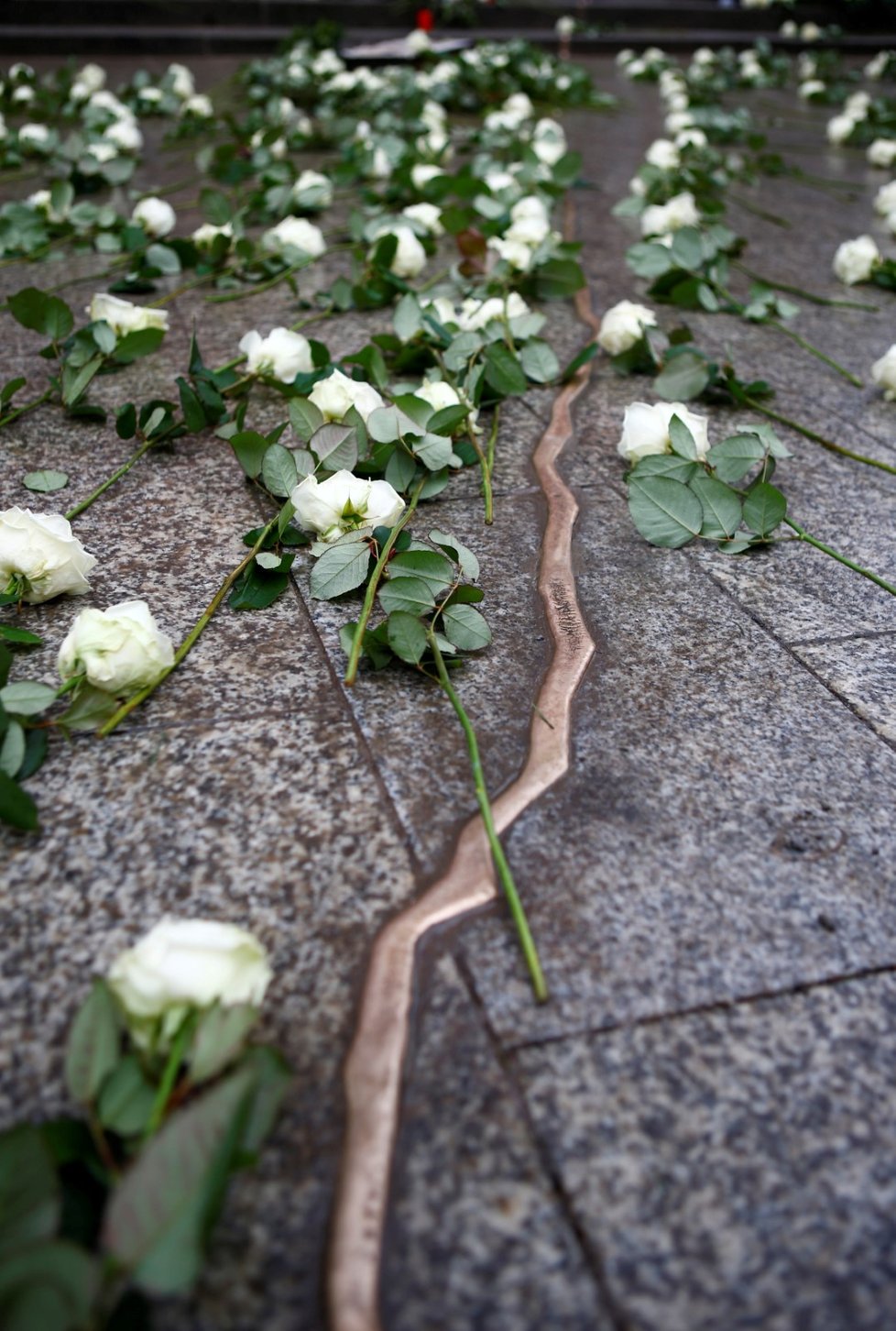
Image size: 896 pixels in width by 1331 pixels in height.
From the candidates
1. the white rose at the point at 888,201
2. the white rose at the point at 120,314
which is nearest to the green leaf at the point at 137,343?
the white rose at the point at 120,314

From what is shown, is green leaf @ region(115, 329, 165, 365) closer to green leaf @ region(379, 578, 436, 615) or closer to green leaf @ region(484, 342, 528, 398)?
green leaf @ region(484, 342, 528, 398)

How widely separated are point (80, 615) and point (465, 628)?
41 centimetres

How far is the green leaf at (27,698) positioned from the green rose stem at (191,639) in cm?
8

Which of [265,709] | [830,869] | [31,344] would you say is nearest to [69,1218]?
[265,709]

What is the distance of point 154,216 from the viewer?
2.71 meters

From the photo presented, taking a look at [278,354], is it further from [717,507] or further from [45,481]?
[717,507]

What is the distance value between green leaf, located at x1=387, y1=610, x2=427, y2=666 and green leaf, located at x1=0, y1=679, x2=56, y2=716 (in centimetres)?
35

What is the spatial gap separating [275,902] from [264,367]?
3.70 ft

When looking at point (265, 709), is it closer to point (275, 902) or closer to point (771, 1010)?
point (275, 902)

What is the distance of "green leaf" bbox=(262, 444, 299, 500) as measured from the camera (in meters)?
1.50

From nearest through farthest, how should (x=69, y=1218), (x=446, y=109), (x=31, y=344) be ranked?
1. (x=69, y=1218)
2. (x=31, y=344)
3. (x=446, y=109)

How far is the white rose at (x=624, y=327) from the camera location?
2.07 m

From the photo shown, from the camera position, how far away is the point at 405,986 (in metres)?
0.88

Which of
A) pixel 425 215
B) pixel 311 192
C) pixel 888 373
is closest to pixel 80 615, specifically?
pixel 888 373
